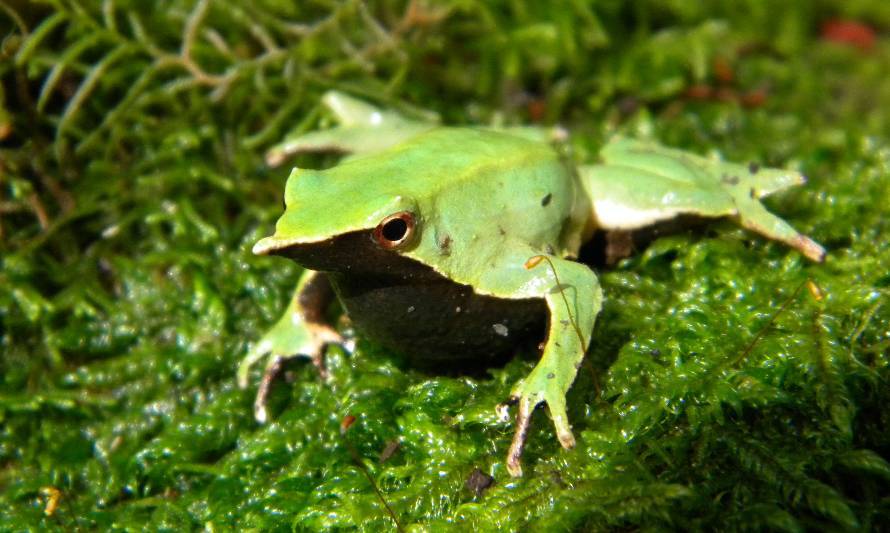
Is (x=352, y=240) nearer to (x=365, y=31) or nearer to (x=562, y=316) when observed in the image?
(x=562, y=316)

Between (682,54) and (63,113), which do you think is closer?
(63,113)

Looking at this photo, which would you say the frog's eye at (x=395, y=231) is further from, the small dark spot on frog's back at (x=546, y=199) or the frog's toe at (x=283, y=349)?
the frog's toe at (x=283, y=349)

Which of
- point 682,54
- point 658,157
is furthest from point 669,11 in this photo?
point 658,157

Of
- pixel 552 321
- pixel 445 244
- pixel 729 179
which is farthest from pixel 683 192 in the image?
pixel 445 244

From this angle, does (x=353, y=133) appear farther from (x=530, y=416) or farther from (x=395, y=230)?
(x=530, y=416)

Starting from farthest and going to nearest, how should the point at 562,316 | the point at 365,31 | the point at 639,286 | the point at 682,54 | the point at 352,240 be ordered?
the point at 682,54
the point at 365,31
the point at 639,286
the point at 562,316
the point at 352,240

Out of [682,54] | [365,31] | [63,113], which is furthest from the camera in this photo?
[682,54]

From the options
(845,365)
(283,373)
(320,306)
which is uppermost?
(845,365)
